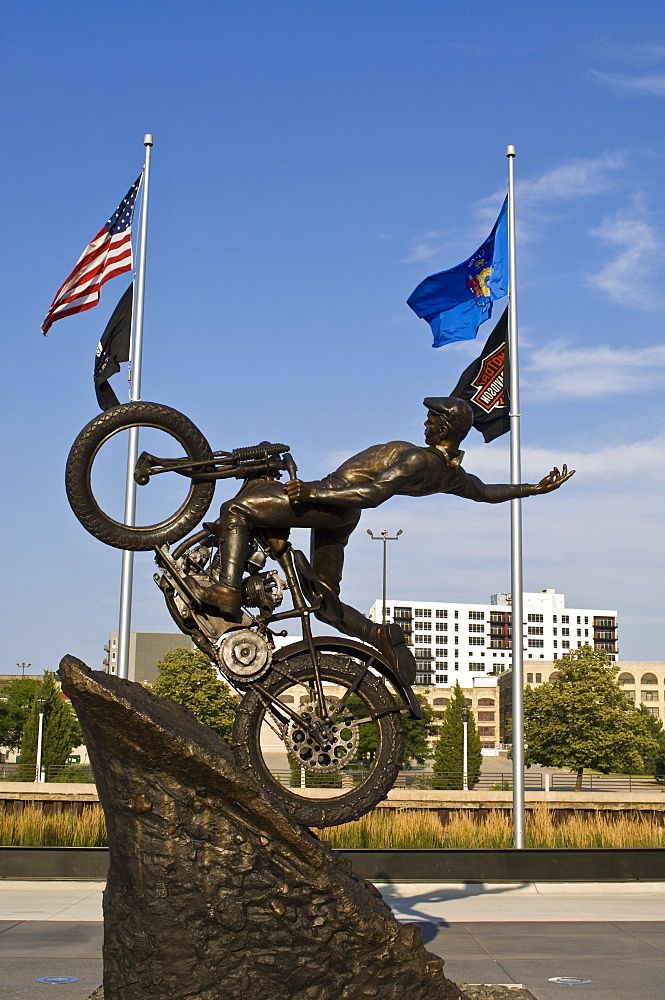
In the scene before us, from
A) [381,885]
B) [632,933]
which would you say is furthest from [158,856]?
[381,885]

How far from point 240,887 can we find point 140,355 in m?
12.3

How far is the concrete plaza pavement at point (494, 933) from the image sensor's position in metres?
8.12

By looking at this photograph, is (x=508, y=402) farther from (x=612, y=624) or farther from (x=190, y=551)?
(x=612, y=624)

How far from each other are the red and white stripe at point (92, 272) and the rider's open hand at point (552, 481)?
10.0 metres

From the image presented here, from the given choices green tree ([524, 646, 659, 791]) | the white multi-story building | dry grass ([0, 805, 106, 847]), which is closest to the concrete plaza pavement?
dry grass ([0, 805, 106, 847])

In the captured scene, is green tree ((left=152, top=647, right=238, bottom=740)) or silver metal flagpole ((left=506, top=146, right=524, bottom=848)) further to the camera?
green tree ((left=152, top=647, right=238, bottom=740))

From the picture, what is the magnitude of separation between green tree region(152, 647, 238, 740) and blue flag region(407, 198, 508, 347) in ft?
75.4

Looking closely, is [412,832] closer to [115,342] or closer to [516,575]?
[516,575]

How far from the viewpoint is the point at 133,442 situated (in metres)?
15.5

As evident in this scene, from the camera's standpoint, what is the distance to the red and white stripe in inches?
634

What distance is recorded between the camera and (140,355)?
1670 cm

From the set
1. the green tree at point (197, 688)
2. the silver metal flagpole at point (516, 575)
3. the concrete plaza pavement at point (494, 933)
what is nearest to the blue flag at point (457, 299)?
the silver metal flagpole at point (516, 575)

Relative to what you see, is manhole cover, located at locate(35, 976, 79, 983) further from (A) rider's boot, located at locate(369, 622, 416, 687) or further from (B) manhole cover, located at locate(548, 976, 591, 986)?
(B) manhole cover, located at locate(548, 976, 591, 986)

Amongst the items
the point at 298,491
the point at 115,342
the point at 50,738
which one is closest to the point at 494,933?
the point at 298,491
